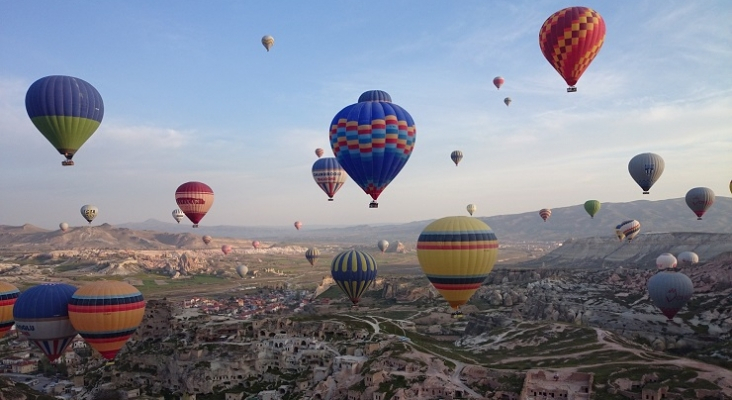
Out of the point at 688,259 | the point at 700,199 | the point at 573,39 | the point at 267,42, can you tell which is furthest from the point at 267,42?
the point at 688,259

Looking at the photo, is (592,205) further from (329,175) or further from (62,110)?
(62,110)

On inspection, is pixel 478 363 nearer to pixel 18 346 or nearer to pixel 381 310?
pixel 381 310

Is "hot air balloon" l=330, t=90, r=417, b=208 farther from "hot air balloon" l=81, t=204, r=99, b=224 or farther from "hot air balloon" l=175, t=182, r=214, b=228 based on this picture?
"hot air balloon" l=81, t=204, r=99, b=224

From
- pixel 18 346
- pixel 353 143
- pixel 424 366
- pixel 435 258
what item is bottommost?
pixel 18 346

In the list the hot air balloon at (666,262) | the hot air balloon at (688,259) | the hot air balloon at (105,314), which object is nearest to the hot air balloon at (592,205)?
the hot air balloon at (666,262)

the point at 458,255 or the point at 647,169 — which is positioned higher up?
the point at 647,169

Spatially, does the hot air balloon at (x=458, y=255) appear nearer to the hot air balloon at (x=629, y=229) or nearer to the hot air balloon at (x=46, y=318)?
the hot air balloon at (x=46, y=318)

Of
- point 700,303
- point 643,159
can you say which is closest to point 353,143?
point 643,159
